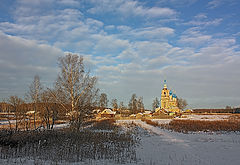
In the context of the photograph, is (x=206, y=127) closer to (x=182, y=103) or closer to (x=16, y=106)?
(x=16, y=106)

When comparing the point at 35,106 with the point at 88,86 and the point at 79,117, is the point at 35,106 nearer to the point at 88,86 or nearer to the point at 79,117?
the point at 88,86

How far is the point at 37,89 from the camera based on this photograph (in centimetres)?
2209

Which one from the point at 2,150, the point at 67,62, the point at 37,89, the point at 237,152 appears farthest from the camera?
the point at 37,89

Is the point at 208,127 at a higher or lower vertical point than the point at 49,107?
lower

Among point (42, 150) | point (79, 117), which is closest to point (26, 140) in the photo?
point (42, 150)

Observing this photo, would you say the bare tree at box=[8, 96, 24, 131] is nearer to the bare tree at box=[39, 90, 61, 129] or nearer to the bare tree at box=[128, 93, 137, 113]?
the bare tree at box=[39, 90, 61, 129]

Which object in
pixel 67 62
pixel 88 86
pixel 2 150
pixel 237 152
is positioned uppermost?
pixel 67 62

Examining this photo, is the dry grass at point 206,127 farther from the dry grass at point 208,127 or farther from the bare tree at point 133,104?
the bare tree at point 133,104

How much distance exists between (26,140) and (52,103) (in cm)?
751

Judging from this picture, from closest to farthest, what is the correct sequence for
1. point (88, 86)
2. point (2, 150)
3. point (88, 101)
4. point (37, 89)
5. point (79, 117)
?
point (2, 150)
point (79, 117)
point (88, 101)
point (88, 86)
point (37, 89)

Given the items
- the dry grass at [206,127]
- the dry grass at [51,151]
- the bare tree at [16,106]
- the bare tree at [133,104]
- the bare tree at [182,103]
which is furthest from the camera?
the bare tree at [182,103]

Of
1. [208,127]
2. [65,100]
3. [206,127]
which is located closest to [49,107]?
[65,100]

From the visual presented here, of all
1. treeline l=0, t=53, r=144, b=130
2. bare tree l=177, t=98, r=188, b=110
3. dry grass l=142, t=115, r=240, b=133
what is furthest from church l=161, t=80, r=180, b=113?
treeline l=0, t=53, r=144, b=130

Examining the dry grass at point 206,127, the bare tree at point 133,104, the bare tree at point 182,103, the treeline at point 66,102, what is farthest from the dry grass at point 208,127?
the bare tree at point 182,103
